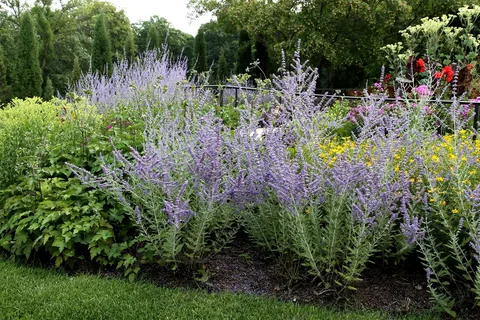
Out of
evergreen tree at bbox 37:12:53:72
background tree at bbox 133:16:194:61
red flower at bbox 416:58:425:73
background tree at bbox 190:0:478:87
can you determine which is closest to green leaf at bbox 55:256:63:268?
red flower at bbox 416:58:425:73

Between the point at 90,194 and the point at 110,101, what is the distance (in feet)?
12.0

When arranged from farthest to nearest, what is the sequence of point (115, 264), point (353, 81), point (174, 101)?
point (353, 81) < point (174, 101) < point (115, 264)

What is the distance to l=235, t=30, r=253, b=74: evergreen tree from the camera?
78.8ft

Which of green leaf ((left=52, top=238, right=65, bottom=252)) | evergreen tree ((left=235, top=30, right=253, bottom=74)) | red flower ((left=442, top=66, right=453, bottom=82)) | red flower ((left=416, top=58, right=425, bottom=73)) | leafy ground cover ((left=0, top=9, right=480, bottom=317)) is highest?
evergreen tree ((left=235, top=30, right=253, bottom=74))

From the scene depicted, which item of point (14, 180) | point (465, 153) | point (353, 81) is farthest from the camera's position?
point (353, 81)

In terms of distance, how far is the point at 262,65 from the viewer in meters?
24.0

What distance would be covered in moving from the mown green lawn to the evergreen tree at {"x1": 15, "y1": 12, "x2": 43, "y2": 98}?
15.7m

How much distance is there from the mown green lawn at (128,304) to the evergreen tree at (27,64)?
15749mm

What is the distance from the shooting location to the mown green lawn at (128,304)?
2.65 metres

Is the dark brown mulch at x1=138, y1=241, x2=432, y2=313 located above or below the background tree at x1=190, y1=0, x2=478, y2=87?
below

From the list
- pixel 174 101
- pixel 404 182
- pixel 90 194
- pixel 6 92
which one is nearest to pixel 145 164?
pixel 90 194

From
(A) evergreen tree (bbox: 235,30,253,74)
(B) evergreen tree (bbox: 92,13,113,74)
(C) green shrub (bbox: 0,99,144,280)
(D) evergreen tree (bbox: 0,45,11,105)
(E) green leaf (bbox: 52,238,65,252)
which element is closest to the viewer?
(E) green leaf (bbox: 52,238,65,252)

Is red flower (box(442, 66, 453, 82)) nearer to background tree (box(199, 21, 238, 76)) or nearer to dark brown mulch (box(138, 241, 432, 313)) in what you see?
dark brown mulch (box(138, 241, 432, 313))

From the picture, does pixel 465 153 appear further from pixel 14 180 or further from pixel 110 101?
pixel 110 101
